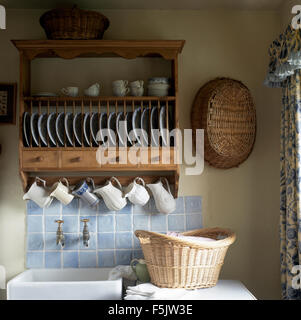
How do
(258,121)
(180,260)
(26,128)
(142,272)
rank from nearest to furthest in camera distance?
(180,260) < (142,272) < (26,128) < (258,121)

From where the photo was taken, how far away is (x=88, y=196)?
9.09 ft

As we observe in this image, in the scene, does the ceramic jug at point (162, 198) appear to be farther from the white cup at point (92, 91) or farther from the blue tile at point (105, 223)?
the white cup at point (92, 91)

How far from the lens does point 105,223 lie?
9.52 feet

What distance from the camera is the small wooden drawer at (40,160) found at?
8.86ft

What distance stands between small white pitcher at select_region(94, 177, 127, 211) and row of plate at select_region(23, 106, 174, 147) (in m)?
0.26

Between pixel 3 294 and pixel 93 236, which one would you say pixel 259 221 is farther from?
pixel 3 294

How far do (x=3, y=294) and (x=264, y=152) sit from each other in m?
1.84

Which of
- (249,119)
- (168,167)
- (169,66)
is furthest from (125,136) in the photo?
(249,119)

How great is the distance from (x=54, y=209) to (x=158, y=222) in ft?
2.14

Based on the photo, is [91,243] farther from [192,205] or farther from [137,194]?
[192,205]

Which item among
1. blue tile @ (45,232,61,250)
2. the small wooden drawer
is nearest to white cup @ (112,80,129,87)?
the small wooden drawer

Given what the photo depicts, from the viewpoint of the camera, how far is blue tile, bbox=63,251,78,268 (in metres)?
2.87

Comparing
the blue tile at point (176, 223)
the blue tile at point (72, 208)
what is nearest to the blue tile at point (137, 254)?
the blue tile at point (176, 223)

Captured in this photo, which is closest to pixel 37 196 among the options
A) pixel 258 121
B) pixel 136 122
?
pixel 136 122
